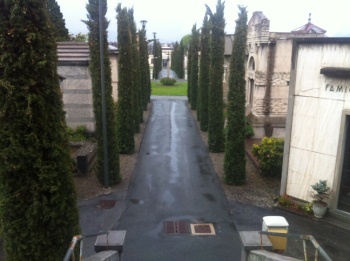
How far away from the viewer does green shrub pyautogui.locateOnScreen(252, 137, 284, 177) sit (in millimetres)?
12859

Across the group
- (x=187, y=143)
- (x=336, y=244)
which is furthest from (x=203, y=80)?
(x=336, y=244)

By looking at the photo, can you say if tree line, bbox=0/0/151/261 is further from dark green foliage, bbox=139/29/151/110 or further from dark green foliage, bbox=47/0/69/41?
dark green foliage, bbox=47/0/69/41

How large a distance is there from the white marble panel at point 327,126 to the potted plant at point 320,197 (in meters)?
0.98

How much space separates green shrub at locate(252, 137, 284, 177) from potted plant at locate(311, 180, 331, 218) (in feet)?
9.35

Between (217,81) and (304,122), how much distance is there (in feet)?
23.5

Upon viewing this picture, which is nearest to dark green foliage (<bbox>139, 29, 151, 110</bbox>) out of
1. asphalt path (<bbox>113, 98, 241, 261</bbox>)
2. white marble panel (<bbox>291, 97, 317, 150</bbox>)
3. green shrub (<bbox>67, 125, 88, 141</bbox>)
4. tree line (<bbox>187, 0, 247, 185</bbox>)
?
tree line (<bbox>187, 0, 247, 185</bbox>)

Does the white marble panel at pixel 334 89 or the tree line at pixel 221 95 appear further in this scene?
the tree line at pixel 221 95

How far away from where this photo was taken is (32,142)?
553 cm

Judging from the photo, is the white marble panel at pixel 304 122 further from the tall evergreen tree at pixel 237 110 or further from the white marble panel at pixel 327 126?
the tall evergreen tree at pixel 237 110

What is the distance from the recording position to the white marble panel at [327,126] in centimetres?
958

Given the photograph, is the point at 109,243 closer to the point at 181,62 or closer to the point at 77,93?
the point at 77,93

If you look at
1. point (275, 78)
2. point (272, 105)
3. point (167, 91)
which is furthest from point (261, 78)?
point (167, 91)

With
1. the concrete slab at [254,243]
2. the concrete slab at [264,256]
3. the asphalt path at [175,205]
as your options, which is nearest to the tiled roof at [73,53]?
the asphalt path at [175,205]

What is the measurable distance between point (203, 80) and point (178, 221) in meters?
12.7
